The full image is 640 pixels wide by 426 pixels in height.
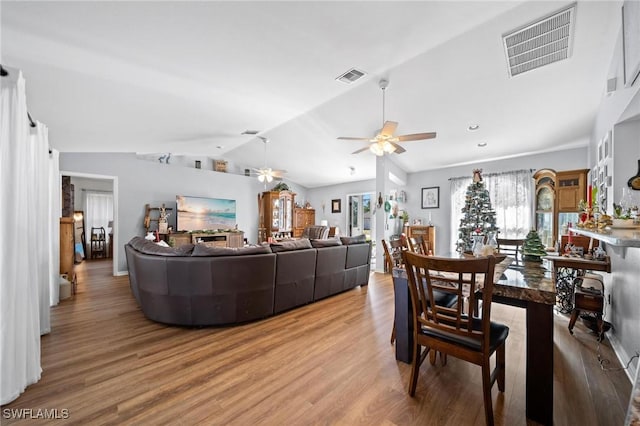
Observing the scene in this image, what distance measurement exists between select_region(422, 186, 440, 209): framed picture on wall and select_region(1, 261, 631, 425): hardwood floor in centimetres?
424

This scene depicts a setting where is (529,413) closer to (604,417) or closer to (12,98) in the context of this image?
(604,417)

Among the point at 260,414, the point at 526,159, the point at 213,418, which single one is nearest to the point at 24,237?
the point at 213,418

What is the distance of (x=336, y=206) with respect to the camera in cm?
912

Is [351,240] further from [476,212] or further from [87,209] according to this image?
Answer: [87,209]

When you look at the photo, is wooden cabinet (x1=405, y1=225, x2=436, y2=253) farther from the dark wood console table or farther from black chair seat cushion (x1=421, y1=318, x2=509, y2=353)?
black chair seat cushion (x1=421, y1=318, x2=509, y2=353)

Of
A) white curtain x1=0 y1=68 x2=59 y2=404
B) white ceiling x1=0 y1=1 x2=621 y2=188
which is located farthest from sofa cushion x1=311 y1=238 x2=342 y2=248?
white curtain x1=0 y1=68 x2=59 y2=404

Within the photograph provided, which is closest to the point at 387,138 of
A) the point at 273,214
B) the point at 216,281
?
the point at 216,281

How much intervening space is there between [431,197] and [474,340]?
5.92 meters

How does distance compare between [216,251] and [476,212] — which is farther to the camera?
[476,212]

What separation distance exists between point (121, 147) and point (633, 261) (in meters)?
7.50

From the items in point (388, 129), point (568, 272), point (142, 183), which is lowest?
point (568, 272)

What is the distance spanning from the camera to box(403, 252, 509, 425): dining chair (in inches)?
56.4

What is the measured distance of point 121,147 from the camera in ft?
17.3

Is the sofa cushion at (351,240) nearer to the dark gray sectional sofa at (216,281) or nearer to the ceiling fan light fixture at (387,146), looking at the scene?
the dark gray sectional sofa at (216,281)
